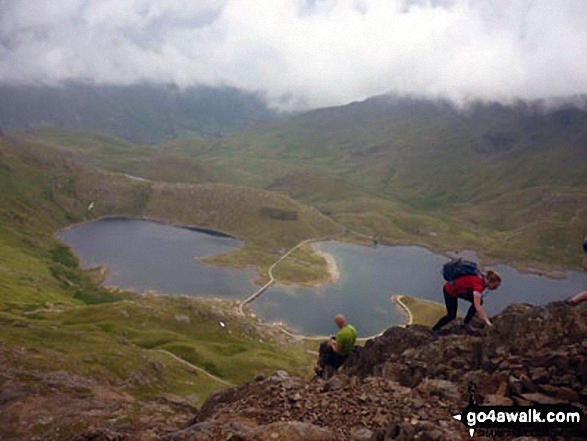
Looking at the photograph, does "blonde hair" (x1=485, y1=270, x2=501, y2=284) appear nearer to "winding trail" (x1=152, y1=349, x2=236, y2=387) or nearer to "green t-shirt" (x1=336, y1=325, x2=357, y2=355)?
"green t-shirt" (x1=336, y1=325, x2=357, y2=355)

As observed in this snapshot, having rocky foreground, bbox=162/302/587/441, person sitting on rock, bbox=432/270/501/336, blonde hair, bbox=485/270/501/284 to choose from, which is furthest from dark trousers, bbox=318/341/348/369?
blonde hair, bbox=485/270/501/284

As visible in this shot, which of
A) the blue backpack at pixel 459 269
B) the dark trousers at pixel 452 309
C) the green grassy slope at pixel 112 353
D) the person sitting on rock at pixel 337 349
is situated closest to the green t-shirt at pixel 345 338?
the person sitting on rock at pixel 337 349

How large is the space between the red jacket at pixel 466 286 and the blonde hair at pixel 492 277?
0.97ft

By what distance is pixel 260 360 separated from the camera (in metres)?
121

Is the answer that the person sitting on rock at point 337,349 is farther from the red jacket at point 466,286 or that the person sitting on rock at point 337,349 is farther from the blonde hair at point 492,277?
the blonde hair at point 492,277

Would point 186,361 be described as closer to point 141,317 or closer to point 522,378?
point 141,317

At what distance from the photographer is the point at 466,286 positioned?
27.2 metres

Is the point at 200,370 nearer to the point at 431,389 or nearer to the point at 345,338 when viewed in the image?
the point at 345,338

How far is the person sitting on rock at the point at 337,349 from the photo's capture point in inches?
1222

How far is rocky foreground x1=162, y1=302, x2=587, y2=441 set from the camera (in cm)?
2059

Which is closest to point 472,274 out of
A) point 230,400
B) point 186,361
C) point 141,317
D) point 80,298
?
point 230,400

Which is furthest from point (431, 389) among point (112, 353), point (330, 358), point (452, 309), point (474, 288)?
point (112, 353)

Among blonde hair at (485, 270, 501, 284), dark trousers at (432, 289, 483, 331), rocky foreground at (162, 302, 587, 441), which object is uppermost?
blonde hair at (485, 270, 501, 284)

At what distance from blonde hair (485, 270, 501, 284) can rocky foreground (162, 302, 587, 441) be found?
7.69 feet
